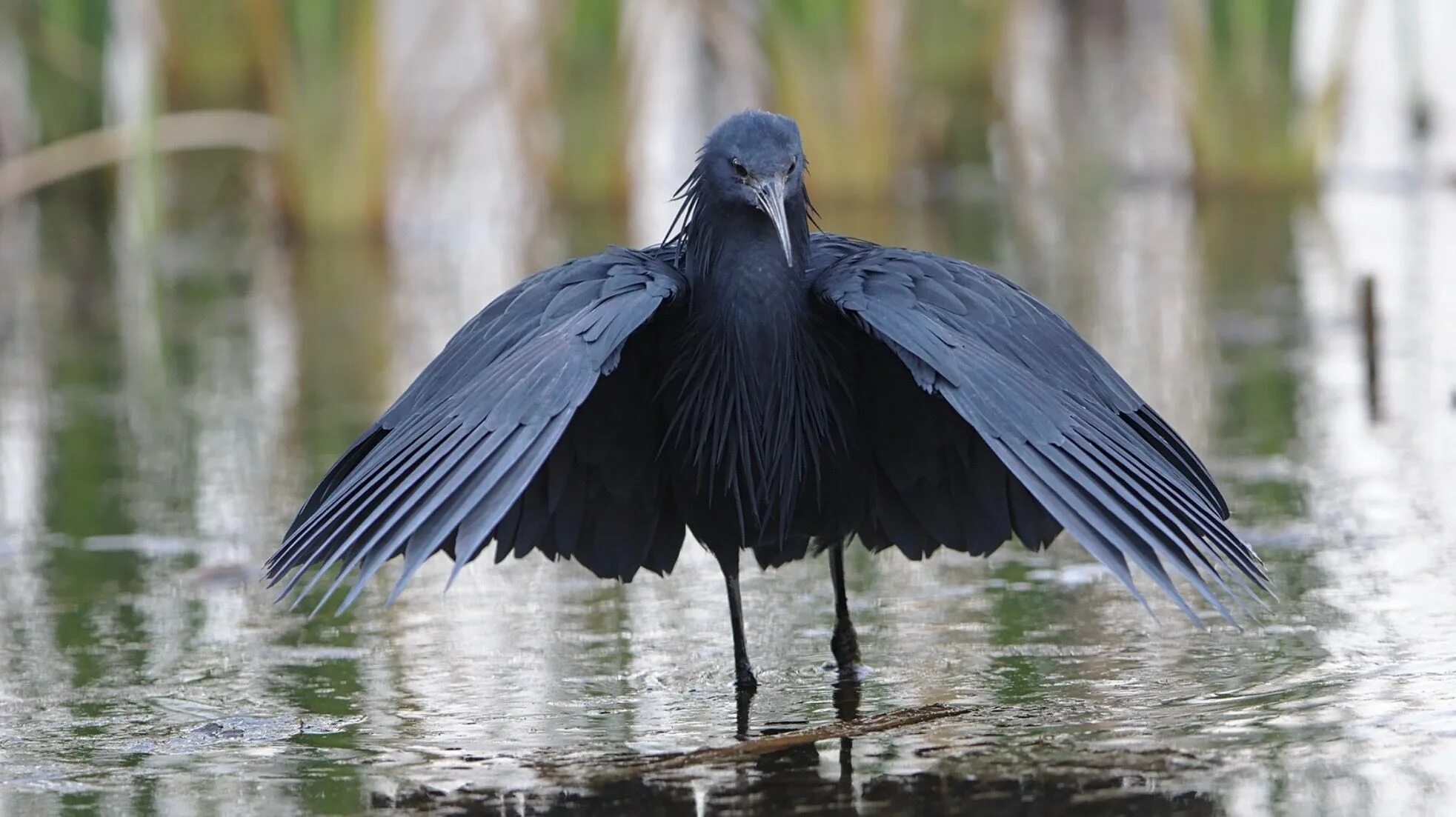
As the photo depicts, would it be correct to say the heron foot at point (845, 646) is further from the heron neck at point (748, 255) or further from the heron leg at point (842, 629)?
the heron neck at point (748, 255)

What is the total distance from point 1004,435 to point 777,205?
27.2 inches

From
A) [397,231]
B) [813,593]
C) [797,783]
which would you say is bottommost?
[797,783]

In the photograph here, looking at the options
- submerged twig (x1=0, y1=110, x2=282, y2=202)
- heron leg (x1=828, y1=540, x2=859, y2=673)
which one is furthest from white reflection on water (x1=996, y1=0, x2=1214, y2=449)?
submerged twig (x1=0, y1=110, x2=282, y2=202)

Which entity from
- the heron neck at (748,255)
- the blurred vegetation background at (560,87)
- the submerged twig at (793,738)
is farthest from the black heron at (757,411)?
the blurred vegetation background at (560,87)

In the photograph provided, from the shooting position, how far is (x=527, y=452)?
3.49m

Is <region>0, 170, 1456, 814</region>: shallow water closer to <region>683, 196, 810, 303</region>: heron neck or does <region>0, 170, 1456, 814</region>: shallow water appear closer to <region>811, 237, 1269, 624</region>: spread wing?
<region>811, 237, 1269, 624</region>: spread wing

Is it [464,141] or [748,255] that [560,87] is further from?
[748,255]

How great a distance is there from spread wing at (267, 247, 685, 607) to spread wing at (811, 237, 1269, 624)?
42 centimetres

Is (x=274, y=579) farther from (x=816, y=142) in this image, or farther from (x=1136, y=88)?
(x=1136, y=88)

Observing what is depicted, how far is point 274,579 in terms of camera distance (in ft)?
12.8

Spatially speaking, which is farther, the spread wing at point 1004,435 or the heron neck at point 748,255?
the heron neck at point 748,255

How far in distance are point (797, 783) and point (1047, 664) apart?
2.79 feet

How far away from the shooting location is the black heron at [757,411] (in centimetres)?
363

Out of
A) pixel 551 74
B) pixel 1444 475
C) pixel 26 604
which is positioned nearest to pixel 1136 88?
pixel 551 74
